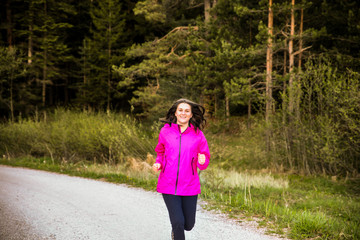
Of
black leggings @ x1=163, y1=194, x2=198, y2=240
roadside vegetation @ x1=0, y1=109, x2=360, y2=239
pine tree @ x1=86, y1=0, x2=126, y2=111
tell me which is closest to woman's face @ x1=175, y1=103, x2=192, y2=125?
black leggings @ x1=163, y1=194, x2=198, y2=240

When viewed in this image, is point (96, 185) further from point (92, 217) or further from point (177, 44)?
point (177, 44)

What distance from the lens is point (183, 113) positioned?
3953 mm

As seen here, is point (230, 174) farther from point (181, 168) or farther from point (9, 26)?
point (9, 26)

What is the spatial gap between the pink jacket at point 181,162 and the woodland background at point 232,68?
7048 millimetres

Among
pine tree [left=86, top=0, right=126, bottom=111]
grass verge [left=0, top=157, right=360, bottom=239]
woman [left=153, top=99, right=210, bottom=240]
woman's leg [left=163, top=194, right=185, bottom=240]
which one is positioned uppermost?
pine tree [left=86, top=0, right=126, bottom=111]

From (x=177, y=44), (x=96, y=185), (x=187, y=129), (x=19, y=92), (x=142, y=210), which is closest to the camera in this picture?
(x=187, y=129)

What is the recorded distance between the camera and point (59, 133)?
581 inches

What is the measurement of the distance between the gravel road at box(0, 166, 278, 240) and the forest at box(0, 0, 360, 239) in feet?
2.97

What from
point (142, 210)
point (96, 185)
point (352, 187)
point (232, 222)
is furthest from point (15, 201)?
point (352, 187)

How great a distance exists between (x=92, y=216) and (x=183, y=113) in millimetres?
3277

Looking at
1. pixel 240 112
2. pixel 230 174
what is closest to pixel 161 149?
pixel 230 174

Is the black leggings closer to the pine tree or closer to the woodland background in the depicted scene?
the woodland background

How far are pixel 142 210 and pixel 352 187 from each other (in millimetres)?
7925

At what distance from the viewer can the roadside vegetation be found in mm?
5570
